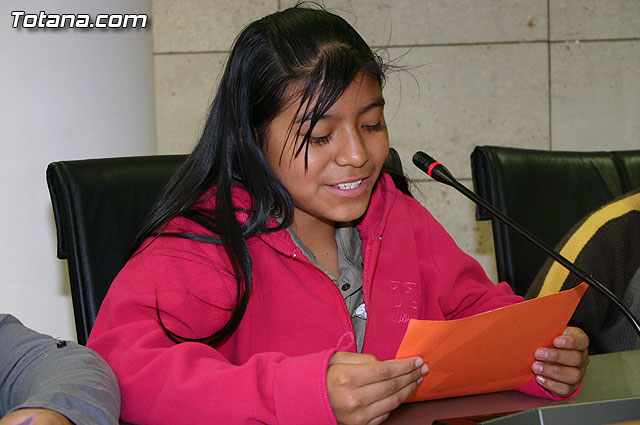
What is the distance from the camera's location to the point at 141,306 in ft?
3.47

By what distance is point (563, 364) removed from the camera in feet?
3.60

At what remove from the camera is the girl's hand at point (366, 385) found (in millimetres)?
886

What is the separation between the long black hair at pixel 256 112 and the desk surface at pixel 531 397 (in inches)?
13.1

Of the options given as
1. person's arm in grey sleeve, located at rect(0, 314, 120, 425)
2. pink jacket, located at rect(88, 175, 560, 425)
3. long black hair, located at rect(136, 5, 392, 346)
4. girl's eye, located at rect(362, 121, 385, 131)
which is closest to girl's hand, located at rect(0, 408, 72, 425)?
person's arm in grey sleeve, located at rect(0, 314, 120, 425)

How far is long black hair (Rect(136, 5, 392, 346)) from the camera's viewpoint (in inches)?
47.9

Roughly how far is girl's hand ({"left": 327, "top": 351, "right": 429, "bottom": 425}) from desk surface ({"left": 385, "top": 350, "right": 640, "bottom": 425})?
0.18 feet

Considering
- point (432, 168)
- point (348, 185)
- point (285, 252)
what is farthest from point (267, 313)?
point (432, 168)

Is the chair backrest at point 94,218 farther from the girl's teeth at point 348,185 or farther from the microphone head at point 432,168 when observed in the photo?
the microphone head at point 432,168

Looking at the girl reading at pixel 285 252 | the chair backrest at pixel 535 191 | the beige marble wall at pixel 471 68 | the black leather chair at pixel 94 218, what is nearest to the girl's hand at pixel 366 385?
the girl reading at pixel 285 252

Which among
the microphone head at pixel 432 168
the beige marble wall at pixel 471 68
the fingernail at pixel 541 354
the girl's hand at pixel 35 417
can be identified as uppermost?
the beige marble wall at pixel 471 68

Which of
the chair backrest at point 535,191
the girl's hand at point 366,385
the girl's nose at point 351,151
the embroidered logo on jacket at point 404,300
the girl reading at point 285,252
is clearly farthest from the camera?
the chair backrest at point 535,191

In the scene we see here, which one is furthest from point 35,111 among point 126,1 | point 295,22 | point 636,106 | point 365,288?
point 636,106

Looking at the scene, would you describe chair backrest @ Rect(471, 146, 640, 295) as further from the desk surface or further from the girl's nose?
the girl's nose

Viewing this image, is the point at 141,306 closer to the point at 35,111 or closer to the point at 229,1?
the point at 35,111
